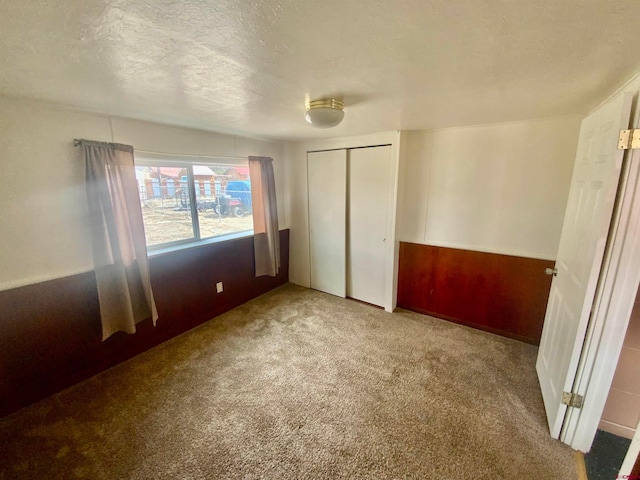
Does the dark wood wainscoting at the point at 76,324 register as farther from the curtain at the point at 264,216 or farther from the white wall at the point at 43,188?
the curtain at the point at 264,216

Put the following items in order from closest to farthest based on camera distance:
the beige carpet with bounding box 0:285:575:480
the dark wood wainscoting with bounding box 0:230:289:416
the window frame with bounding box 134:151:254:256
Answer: the beige carpet with bounding box 0:285:575:480
the dark wood wainscoting with bounding box 0:230:289:416
the window frame with bounding box 134:151:254:256

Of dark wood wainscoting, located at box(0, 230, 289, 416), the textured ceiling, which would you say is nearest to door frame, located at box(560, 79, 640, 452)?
the textured ceiling

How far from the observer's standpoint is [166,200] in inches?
101

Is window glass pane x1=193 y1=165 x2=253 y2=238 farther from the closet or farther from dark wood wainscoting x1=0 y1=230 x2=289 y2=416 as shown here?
the closet

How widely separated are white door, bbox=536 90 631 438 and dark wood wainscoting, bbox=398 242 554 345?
472mm

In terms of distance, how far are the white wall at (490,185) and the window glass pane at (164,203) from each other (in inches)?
91.4

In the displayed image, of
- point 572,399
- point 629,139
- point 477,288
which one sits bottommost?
point 572,399

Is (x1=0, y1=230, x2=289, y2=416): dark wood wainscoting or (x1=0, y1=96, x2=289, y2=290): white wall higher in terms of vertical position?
(x1=0, y1=96, x2=289, y2=290): white wall

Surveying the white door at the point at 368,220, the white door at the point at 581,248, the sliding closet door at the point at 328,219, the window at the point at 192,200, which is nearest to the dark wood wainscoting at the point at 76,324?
the window at the point at 192,200

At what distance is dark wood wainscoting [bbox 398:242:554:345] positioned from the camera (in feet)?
7.82

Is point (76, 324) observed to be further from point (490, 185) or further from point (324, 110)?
point (490, 185)

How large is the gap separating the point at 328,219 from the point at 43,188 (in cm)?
255

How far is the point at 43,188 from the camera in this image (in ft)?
5.72

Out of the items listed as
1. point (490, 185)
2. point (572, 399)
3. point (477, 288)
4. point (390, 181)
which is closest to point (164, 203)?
point (390, 181)
